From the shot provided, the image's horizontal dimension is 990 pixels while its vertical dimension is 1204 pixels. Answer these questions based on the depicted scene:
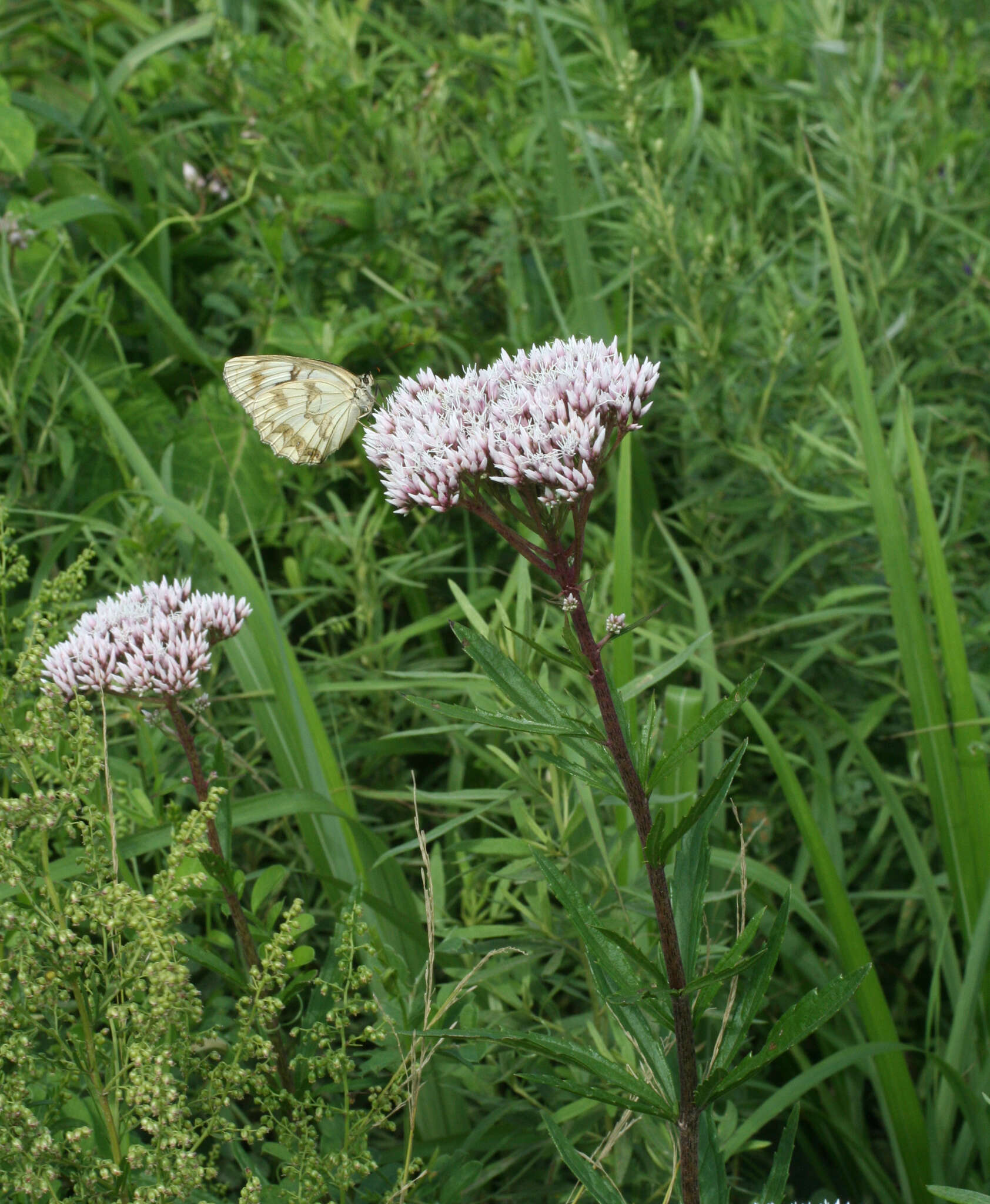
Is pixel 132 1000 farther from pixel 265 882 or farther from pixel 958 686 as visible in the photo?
pixel 958 686

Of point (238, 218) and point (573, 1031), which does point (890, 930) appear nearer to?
point (573, 1031)

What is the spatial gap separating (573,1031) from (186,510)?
1.28 m

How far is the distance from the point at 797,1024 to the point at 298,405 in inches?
71.9

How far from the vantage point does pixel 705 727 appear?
1.06 meters

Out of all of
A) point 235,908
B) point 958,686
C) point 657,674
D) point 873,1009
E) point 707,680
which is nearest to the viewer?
point 657,674

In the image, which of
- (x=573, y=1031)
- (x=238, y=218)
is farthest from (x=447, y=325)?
(x=573, y=1031)

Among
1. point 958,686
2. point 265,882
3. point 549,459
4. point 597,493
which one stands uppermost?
point 549,459

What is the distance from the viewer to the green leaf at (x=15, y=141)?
3133 mm

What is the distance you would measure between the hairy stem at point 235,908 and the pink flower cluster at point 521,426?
1.67ft

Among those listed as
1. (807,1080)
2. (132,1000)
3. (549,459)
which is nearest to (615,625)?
(549,459)

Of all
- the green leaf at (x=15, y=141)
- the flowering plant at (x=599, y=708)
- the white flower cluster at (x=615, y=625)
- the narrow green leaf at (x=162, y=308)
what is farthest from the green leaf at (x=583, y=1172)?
the green leaf at (x=15, y=141)

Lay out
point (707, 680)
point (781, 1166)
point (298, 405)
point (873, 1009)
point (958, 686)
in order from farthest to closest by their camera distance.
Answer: point (298, 405) → point (707, 680) → point (958, 686) → point (873, 1009) → point (781, 1166)

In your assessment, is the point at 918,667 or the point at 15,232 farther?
the point at 15,232

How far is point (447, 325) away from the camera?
3.34m
